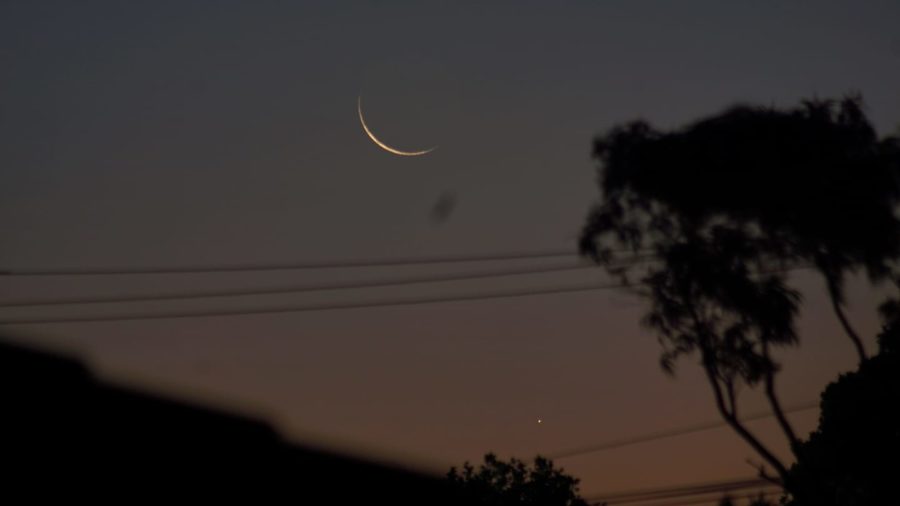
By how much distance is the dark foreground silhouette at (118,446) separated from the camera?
1537 cm

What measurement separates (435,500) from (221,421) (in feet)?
19.5

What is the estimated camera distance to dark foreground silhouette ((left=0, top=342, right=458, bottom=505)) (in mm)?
15367

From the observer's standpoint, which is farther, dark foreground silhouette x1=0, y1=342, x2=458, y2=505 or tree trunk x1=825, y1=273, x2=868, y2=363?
tree trunk x1=825, y1=273, x2=868, y2=363

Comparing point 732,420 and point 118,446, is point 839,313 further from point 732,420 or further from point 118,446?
point 118,446

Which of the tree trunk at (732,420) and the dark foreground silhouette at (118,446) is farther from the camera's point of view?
the tree trunk at (732,420)

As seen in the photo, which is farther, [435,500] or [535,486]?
[535,486]

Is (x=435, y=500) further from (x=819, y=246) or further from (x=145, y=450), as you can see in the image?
(x=819, y=246)

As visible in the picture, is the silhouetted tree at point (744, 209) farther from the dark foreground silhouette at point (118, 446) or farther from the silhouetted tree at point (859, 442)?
the dark foreground silhouette at point (118, 446)

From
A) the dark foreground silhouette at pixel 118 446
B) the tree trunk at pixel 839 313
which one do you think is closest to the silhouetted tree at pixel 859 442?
the tree trunk at pixel 839 313

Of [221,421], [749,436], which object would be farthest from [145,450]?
[749,436]

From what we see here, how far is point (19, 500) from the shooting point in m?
15.2

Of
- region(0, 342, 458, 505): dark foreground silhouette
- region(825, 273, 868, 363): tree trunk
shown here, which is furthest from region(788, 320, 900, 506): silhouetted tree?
region(0, 342, 458, 505): dark foreground silhouette

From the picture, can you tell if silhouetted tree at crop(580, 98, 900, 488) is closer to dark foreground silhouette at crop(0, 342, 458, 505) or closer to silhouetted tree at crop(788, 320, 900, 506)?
silhouetted tree at crop(788, 320, 900, 506)

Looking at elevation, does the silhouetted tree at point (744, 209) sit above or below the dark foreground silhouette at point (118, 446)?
above
